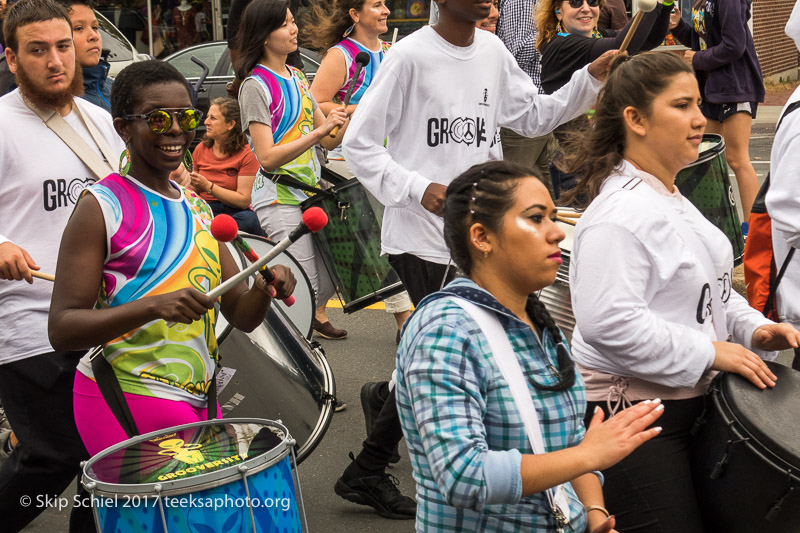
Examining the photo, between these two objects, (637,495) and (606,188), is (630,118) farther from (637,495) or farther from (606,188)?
(637,495)

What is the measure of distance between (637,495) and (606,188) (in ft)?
2.72

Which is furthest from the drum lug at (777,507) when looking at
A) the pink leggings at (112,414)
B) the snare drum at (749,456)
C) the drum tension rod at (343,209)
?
the drum tension rod at (343,209)

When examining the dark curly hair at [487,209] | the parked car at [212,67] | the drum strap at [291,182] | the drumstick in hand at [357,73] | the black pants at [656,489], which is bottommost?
the parked car at [212,67]

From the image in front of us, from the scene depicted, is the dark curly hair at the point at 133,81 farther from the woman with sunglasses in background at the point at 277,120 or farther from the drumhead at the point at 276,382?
the woman with sunglasses in background at the point at 277,120

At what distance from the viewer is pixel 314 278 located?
18.0 ft

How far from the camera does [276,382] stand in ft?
12.1

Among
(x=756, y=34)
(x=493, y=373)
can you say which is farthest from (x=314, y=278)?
(x=756, y=34)

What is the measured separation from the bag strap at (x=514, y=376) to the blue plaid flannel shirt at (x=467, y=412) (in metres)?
0.01

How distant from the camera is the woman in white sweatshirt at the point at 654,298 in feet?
8.75

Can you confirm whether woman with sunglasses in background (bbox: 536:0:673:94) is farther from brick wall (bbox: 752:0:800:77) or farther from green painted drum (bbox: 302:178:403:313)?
brick wall (bbox: 752:0:800:77)

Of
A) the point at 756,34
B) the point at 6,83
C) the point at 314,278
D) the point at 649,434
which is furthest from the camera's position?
the point at 756,34

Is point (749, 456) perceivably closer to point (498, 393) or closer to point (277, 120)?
point (498, 393)

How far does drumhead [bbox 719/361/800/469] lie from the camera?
2.41 metres

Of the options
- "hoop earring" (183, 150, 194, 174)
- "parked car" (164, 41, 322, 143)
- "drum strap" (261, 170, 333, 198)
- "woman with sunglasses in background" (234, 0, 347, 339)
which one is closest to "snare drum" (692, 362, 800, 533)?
"drum strap" (261, 170, 333, 198)
